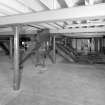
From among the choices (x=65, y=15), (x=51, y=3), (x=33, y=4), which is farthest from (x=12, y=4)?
(x=65, y=15)

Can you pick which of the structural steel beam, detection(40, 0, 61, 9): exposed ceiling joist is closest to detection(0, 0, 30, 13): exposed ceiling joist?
the structural steel beam

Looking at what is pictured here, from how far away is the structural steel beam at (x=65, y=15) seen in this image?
1.67m

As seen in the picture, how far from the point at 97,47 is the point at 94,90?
34.2 feet

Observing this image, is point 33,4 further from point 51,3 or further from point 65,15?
point 65,15

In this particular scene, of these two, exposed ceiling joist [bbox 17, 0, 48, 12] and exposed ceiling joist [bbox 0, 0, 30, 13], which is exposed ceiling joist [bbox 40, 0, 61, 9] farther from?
exposed ceiling joist [bbox 0, 0, 30, 13]

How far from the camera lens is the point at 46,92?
102 inches

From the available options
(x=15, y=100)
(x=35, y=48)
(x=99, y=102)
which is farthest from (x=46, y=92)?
(x=35, y=48)

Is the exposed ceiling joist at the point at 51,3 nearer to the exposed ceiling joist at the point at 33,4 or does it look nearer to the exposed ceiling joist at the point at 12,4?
the exposed ceiling joist at the point at 33,4

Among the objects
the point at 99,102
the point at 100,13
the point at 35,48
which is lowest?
the point at 99,102

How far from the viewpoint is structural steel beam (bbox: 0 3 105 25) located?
1.67 meters

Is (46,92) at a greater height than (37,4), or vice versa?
(37,4)

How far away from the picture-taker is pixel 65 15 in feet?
6.12

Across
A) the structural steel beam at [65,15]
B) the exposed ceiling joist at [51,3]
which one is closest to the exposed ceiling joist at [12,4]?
the structural steel beam at [65,15]

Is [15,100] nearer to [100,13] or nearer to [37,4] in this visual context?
[37,4]
